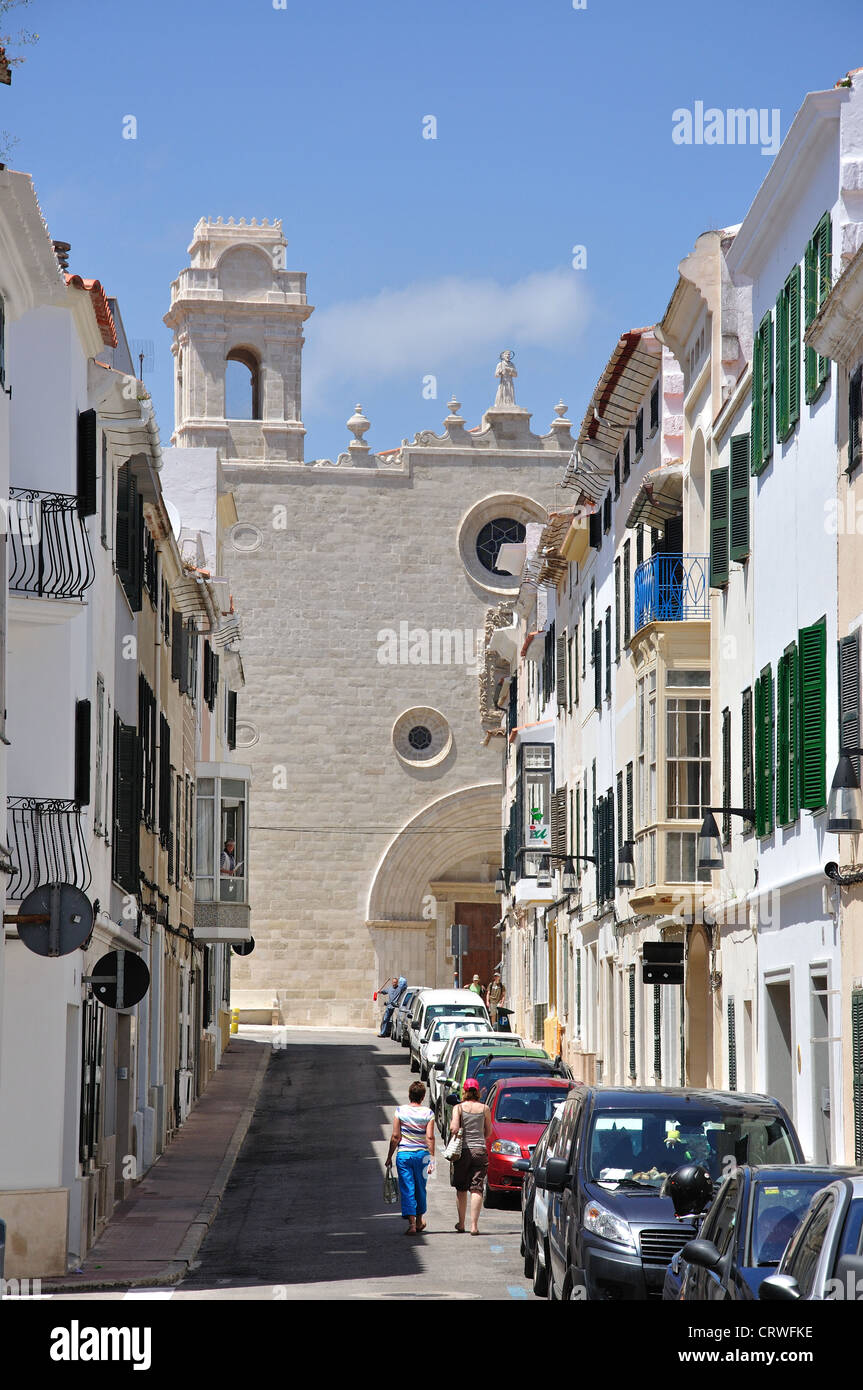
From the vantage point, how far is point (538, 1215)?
606 inches

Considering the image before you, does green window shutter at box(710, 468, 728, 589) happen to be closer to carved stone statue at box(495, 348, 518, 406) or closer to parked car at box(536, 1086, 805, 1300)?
parked car at box(536, 1086, 805, 1300)

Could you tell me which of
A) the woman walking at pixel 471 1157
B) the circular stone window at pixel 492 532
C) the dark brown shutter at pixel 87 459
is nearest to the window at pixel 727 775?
the woman walking at pixel 471 1157

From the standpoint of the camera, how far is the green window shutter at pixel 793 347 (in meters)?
19.7

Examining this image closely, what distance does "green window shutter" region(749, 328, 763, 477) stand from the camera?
21594mm

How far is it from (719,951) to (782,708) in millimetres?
5700

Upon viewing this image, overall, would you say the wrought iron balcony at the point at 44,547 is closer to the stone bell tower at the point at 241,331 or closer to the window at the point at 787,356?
the window at the point at 787,356

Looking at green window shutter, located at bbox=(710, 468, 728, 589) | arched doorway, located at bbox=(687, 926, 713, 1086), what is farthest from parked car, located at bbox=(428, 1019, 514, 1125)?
green window shutter, located at bbox=(710, 468, 728, 589)

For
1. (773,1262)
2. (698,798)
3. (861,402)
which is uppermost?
(861,402)

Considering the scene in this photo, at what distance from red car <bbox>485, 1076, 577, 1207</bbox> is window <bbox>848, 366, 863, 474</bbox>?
8.62 metres

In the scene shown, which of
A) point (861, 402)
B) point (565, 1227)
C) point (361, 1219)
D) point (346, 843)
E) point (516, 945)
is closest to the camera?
point (565, 1227)

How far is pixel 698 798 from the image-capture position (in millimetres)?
25906

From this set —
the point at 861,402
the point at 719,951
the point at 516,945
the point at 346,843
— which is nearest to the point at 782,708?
the point at 861,402

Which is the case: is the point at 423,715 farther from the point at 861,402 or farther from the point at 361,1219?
the point at 861,402

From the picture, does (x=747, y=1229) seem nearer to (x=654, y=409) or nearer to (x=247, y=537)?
(x=654, y=409)
